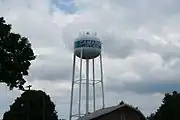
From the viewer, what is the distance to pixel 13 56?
39.7 m

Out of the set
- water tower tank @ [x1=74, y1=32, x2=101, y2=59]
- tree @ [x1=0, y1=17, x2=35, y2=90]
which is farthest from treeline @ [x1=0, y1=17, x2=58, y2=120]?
water tower tank @ [x1=74, y1=32, x2=101, y2=59]

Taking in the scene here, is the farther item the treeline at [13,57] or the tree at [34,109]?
the tree at [34,109]

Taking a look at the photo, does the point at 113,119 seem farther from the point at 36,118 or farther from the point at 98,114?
the point at 36,118

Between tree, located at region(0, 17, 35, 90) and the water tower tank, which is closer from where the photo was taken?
tree, located at region(0, 17, 35, 90)

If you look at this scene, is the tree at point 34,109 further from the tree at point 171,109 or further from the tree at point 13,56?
the tree at point 13,56

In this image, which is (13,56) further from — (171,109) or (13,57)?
(171,109)

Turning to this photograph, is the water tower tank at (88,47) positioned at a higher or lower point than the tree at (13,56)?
higher

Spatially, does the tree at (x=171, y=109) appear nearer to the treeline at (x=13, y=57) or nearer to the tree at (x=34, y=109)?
the tree at (x=34, y=109)

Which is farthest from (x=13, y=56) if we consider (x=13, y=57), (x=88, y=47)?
(x=88, y=47)

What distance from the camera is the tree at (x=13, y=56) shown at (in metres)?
39.0

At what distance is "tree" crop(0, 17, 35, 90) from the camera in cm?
3903

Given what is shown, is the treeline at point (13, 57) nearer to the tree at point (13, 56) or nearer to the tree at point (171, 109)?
the tree at point (13, 56)

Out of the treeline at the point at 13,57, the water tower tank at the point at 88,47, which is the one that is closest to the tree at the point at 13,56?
the treeline at the point at 13,57

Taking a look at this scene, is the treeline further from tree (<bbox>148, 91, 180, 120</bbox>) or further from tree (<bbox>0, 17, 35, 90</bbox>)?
tree (<bbox>148, 91, 180, 120</bbox>)
